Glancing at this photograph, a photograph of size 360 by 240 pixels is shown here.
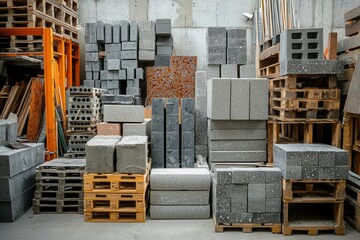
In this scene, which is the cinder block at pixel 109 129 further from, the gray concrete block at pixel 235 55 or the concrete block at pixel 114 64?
the concrete block at pixel 114 64

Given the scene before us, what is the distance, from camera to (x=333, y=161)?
5551 mm

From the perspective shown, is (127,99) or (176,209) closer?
(176,209)

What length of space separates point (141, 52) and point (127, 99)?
2.07m

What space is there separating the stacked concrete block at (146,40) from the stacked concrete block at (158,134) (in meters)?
3.87

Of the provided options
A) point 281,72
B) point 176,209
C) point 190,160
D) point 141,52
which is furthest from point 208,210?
point 141,52

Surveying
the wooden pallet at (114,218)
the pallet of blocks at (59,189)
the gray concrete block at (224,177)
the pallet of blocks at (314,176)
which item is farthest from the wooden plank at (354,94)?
the pallet of blocks at (59,189)

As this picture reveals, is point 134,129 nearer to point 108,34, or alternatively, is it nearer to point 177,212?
point 177,212

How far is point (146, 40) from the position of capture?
11.3 metres

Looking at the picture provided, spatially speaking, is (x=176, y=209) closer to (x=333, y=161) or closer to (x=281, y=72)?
(x=333, y=161)

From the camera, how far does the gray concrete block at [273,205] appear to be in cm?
572

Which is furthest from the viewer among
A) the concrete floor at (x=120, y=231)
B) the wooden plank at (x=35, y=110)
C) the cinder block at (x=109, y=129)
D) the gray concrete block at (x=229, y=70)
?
the wooden plank at (x=35, y=110)

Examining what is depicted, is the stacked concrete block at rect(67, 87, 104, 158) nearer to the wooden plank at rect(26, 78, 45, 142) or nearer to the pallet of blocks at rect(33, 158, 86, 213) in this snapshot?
the wooden plank at rect(26, 78, 45, 142)

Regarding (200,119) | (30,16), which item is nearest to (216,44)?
(200,119)

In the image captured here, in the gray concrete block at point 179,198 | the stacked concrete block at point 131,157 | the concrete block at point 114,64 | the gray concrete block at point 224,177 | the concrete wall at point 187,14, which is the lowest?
the gray concrete block at point 179,198
